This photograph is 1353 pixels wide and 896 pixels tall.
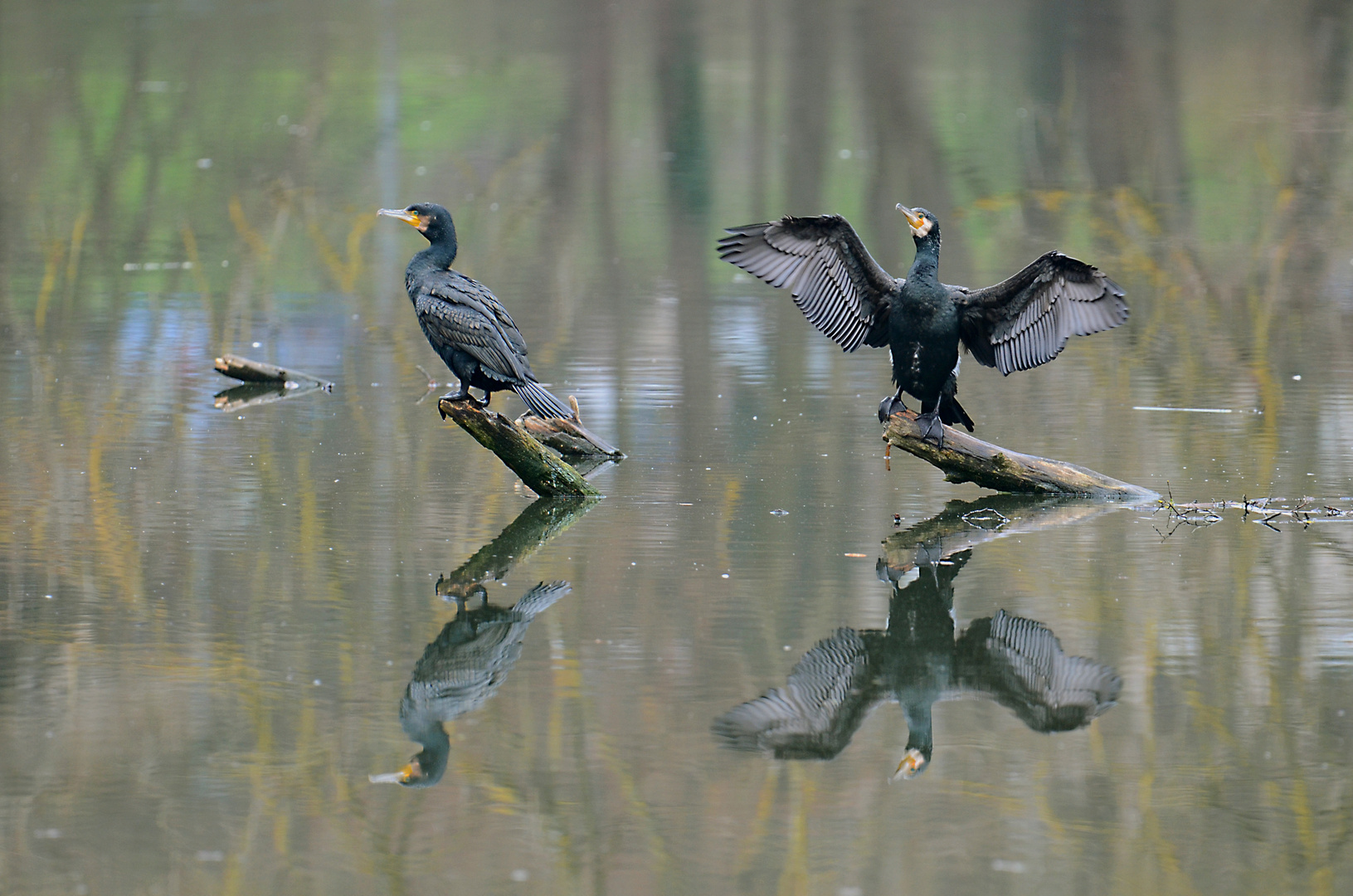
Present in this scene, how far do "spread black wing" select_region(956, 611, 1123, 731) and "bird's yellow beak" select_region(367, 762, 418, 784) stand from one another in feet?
5.92

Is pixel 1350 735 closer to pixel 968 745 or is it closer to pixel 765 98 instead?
pixel 968 745

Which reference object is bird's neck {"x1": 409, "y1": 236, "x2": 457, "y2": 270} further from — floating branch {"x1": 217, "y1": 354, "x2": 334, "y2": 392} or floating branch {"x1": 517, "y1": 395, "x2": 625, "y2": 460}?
floating branch {"x1": 217, "y1": 354, "x2": 334, "y2": 392}

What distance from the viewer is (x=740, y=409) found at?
924 cm

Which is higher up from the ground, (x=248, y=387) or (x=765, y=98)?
(x=765, y=98)

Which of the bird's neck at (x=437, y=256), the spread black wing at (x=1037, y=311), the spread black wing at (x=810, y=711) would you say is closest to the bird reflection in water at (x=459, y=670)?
the spread black wing at (x=810, y=711)

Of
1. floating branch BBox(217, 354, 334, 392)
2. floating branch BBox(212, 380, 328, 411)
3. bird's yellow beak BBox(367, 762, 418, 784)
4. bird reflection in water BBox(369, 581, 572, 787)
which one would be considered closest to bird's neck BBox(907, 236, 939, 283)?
bird reflection in water BBox(369, 581, 572, 787)

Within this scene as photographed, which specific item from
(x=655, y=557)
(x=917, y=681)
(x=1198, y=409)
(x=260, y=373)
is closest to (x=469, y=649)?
(x=655, y=557)

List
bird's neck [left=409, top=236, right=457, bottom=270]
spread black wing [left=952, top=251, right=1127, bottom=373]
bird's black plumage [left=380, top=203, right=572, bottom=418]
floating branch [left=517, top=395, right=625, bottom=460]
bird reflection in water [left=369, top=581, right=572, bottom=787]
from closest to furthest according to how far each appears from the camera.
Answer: bird reflection in water [left=369, top=581, right=572, bottom=787], spread black wing [left=952, top=251, right=1127, bottom=373], bird's black plumage [left=380, top=203, right=572, bottom=418], bird's neck [left=409, top=236, right=457, bottom=270], floating branch [left=517, top=395, right=625, bottom=460]

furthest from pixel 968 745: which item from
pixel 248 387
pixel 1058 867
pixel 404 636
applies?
pixel 248 387

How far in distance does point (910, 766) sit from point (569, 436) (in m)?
3.89

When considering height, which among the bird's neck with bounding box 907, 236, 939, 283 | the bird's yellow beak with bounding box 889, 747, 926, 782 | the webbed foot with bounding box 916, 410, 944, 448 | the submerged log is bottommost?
the bird's yellow beak with bounding box 889, 747, 926, 782

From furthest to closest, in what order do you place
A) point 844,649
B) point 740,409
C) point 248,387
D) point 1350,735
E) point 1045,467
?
1. point 248,387
2. point 740,409
3. point 1045,467
4. point 844,649
5. point 1350,735

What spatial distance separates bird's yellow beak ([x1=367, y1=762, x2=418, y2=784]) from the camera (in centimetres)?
471

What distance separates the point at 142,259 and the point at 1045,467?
9.11 m
